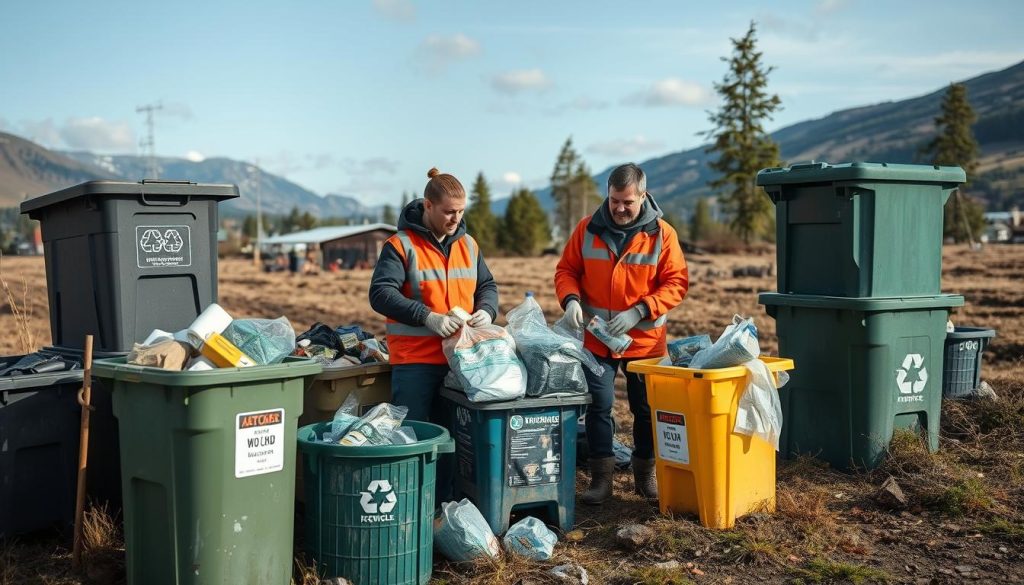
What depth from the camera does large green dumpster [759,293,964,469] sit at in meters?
5.62

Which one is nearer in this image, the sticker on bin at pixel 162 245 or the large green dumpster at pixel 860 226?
the sticker on bin at pixel 162 245

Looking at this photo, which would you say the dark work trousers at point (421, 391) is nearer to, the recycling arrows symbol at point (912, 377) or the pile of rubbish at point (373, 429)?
the pile of rubbish at point (373, 429)

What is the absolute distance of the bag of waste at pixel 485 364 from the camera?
4598 mm

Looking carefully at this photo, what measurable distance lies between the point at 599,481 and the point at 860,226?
7.49 feet

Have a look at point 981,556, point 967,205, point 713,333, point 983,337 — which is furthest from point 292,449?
point 967,205

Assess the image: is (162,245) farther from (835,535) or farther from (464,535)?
(835,535)

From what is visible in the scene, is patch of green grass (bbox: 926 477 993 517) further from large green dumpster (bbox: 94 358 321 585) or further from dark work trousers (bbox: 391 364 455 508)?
large green dumpster (bbox: 94 358 321 585)

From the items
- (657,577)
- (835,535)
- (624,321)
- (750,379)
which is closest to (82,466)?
(657,577)

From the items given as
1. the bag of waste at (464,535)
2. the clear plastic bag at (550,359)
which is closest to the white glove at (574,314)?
the clear plastic bag at (550,359)

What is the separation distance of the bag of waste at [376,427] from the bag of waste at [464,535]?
546 mm

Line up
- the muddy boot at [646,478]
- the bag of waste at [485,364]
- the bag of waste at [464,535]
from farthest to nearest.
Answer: the muddy boot at [646,478] < the bag of waste at [485,364] < the bag of waste at [464,535]

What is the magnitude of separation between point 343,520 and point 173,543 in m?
0.71

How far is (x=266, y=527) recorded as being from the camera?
3889 mm

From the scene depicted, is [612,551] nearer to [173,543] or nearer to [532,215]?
[173,543]
